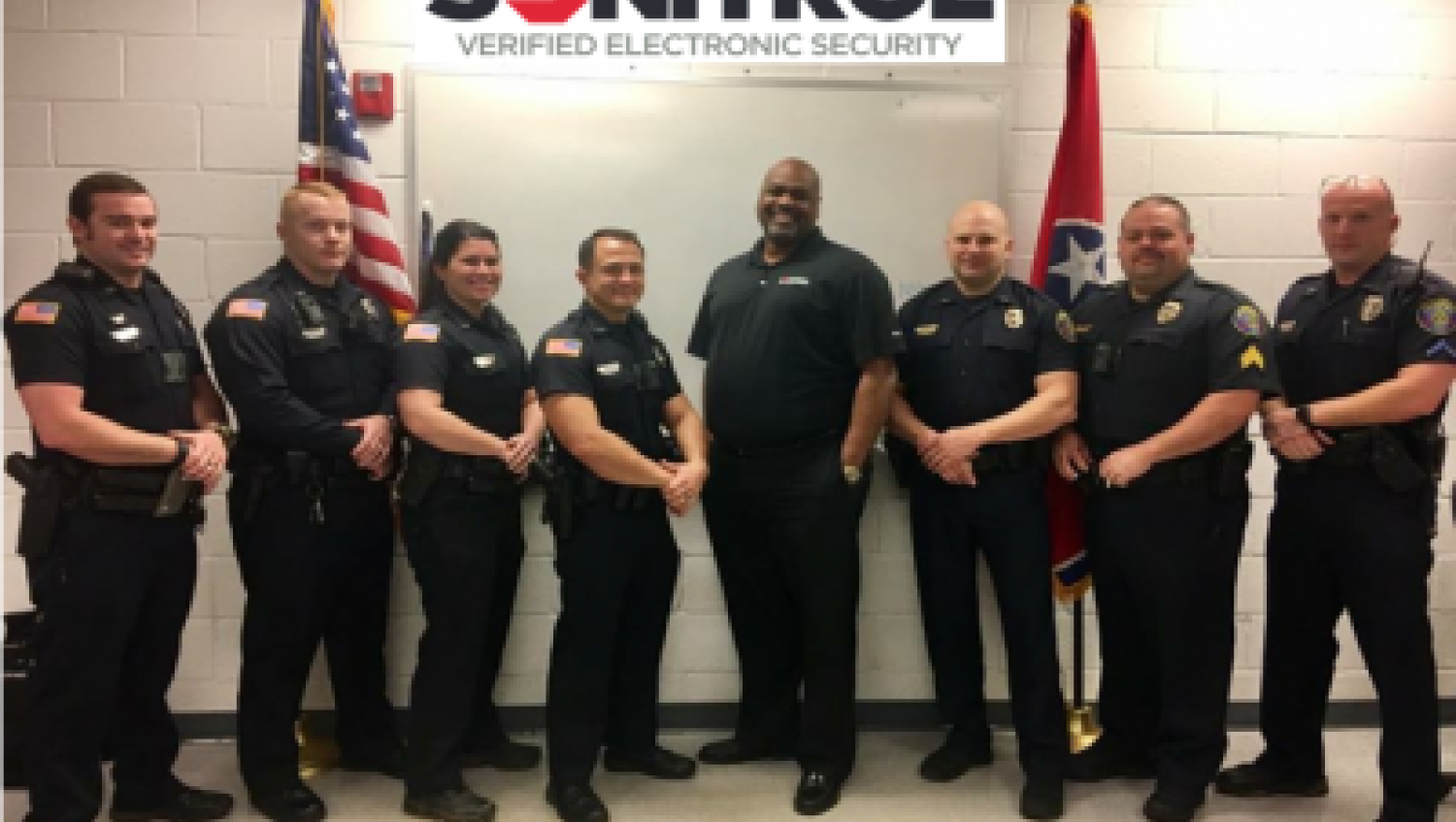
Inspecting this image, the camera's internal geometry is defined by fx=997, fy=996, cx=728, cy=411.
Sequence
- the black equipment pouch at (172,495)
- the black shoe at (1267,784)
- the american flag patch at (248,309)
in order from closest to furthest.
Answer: the black equipment pouch at (172,495)
the american flag patch at (248,309)
the black shoe at (1267,784)

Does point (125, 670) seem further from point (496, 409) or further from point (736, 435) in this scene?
point (736, 435)

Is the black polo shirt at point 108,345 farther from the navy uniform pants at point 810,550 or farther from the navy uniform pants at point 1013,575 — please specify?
the navy uniform pants at point 1013,575

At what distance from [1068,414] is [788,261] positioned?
0.94 metres

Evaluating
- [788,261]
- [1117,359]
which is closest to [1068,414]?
[1117,359]

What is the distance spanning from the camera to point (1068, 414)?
2.89m

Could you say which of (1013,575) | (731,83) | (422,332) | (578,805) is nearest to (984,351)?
(1013,575)

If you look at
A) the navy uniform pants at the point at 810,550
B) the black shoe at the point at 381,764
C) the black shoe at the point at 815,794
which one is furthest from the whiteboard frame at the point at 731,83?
the black shoe at the point at 815,794

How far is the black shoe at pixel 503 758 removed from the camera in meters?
3.21

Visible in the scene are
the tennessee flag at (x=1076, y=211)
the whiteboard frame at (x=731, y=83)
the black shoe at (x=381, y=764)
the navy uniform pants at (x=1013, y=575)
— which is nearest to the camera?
the navy uniform pants at (x=1013, y=575)

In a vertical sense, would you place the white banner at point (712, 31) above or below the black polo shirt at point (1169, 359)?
above

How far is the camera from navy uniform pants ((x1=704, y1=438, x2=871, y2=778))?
293 centimetres

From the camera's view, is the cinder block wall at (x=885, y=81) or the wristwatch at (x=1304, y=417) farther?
the cinder block wall at (x=885, y=81)

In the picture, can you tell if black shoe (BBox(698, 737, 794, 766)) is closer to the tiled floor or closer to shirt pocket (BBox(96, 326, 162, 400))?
the tiled floor

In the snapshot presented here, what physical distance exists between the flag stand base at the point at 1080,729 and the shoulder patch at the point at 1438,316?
157cm
